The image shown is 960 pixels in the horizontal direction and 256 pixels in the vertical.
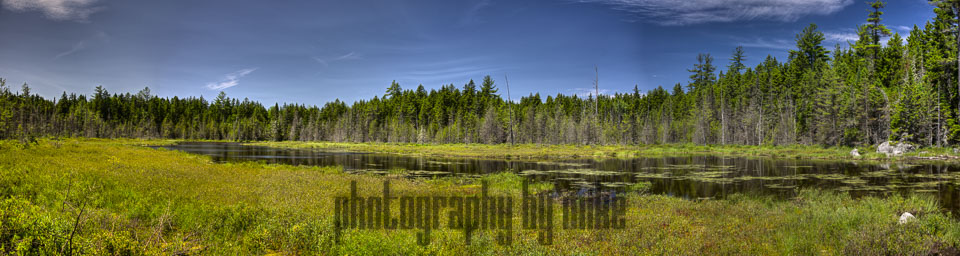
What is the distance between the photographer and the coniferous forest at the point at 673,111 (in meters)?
46.6

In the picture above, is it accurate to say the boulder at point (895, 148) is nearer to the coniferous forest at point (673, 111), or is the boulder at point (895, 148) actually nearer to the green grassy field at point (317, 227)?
the coniferous forest at point (673, 111)

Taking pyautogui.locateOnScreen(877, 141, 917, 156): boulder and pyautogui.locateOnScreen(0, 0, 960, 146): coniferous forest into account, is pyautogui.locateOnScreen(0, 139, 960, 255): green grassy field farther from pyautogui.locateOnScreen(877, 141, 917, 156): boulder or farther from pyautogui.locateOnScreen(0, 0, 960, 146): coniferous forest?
pyautogui.locateOnScreen(877, 141, 917, 156): boulder

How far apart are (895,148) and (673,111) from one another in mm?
61367

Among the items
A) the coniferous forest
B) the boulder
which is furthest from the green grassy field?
the boulder

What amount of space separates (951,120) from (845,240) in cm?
5526

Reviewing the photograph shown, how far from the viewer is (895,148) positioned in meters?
44.0

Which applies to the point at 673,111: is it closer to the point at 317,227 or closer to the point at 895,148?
the point at 895,148

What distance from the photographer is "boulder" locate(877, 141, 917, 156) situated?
43125mm

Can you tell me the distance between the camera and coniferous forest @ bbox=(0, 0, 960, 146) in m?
46.6

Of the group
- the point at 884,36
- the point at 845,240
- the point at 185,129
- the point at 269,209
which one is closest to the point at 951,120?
the point at 884,36

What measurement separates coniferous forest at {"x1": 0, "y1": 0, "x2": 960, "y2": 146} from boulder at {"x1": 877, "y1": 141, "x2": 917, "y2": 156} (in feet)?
5.37

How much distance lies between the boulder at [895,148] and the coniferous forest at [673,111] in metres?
1.64

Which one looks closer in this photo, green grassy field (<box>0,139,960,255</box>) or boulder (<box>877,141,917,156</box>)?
green grassy field (<box>0,139,960,255</box>)

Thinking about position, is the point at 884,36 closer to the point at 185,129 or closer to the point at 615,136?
the point at 615,136
